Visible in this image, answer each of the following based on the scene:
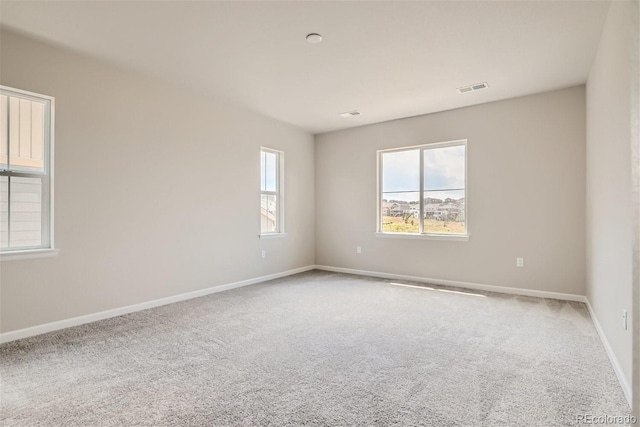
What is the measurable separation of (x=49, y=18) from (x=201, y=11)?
1263 mm

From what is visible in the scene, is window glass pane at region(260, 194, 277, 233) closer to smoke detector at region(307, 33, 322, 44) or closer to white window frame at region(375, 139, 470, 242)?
white window frame at region(375, 139, 470, 242)

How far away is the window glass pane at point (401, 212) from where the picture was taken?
214 inches

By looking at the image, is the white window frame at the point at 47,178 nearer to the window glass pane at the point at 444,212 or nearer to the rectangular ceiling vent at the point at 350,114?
the rectangular ceiling vent at the point at 350,114

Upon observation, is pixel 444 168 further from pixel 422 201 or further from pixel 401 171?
pixel 401 171

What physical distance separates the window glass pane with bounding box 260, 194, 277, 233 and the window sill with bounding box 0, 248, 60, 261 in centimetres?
282

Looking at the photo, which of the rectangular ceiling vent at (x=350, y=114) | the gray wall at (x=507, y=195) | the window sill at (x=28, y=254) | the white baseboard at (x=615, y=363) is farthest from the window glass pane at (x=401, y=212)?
the window sill at (x=28, y=254)

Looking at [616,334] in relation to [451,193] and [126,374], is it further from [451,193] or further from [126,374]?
[126,374]

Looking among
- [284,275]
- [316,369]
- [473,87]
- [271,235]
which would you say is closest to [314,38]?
[473,87]

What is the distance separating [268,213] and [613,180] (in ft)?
14.5

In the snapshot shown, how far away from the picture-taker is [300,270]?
613cm

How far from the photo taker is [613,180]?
8.09 feet

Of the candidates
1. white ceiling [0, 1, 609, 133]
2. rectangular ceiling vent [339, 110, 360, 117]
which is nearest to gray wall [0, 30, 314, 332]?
white ceiling [0, 1, 609, 133]

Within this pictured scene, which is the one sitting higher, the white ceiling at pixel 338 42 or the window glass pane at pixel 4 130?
the white ceiling at pixel 338 42

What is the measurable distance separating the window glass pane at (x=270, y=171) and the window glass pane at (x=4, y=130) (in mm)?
3258
